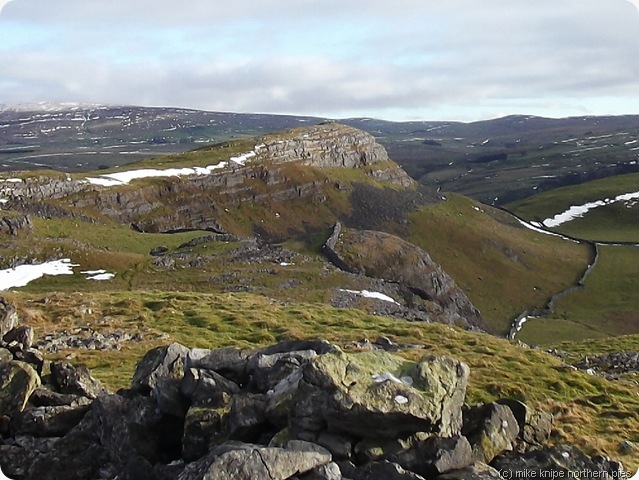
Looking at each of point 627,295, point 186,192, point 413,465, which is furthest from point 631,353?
point 186,192

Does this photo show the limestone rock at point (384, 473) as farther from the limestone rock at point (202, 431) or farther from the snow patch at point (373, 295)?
the snow patch at point (373, 295)

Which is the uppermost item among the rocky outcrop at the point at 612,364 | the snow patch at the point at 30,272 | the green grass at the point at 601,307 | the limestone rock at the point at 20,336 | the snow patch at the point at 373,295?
the limestone rock at the point at 20,336

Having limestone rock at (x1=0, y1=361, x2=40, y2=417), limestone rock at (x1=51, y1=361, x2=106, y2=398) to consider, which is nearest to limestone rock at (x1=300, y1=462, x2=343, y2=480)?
limestone rock at (x1=51, y1=361, x2=106, y2=398)

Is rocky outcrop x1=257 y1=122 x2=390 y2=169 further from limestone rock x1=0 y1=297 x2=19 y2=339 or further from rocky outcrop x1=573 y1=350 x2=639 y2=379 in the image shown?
limestone rock x1=0 y1=297 x2=19 y2=339

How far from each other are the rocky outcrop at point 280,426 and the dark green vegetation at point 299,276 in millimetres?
6490

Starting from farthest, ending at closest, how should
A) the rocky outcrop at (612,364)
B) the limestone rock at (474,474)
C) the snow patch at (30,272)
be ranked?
the snow patch at (30,272) < the rocky outcrop at (612,364) < the limestone rock at (474,474)

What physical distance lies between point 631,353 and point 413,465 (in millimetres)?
27437

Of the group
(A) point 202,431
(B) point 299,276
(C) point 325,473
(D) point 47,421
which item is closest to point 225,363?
(A) point 202,431

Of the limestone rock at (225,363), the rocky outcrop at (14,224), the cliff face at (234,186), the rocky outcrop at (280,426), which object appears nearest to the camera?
the rocky outcrop at (280,426)

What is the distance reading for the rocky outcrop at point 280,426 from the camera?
12578 millimetres

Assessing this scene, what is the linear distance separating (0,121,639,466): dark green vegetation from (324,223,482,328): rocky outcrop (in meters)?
3.21

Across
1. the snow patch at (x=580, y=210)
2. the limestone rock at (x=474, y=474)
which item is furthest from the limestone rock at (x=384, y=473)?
the snow patch at (x=580, y=210)

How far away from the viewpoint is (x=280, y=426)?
547 inches

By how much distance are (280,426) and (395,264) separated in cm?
8135
